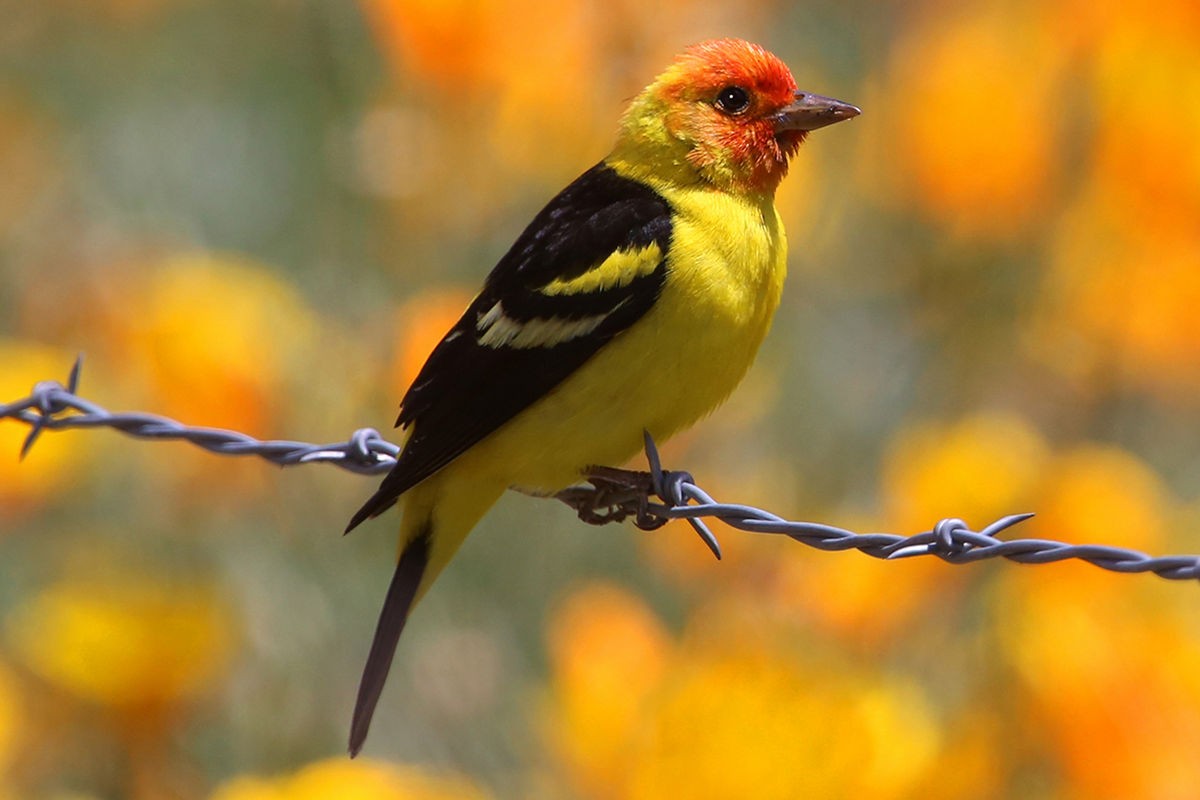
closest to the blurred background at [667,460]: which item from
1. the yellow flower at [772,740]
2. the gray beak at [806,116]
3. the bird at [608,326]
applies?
the yellow flower at [772,740]

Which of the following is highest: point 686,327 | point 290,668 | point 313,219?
point 313,219

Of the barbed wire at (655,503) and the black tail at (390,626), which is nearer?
the barbed wire at (655,503)

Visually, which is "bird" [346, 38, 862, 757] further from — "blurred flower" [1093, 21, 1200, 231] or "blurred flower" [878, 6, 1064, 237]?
"blurred flower" [1093, 21, 1200, 231]

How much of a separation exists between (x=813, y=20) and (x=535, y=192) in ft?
8.73

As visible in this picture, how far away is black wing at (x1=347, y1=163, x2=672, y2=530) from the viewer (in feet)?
10.2

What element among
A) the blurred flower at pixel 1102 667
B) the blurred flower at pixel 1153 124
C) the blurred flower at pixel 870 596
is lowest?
the blurred flower at pixel 1102 667

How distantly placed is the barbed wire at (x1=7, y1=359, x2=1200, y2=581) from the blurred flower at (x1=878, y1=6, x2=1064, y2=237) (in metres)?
1.17

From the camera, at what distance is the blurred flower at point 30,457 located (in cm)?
345

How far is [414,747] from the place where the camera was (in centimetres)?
402

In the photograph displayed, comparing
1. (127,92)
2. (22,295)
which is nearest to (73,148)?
(127,92)

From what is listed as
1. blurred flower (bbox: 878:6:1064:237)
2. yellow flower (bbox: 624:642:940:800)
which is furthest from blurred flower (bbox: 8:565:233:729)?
blurred flower (bbox: 878:6:1064:237)

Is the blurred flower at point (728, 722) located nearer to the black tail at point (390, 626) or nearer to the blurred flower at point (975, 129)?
the black tail at point (390, 626)

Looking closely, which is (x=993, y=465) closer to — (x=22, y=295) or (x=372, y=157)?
(x=372, y=157)

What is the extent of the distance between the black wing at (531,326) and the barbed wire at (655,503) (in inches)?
4.5
